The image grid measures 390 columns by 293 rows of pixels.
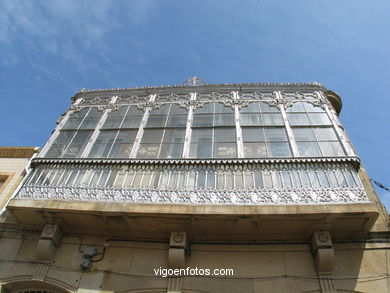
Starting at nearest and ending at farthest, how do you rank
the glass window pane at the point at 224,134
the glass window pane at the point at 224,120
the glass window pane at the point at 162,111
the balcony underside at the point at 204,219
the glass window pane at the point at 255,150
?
the balcony underside at the point at 204,219
the glass window pane at the point at 255,150
the glass window pane at the point at 224,134
the glass window pane at the point at 224,120
the glass window pane at the point at 162,111

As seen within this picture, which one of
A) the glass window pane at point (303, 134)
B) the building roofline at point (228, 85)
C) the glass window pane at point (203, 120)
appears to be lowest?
the glass window pane at point (303, 134)

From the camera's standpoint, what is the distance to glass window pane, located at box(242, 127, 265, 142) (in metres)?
8.07

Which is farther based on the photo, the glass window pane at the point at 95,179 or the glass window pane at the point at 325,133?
the glass window pane at the point at 325,133

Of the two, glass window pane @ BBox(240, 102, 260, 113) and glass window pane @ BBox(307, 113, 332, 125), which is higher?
glass window pane @ BBox(240, 102, 260, 113)

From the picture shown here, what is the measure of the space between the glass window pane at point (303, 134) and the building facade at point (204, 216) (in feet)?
0.16

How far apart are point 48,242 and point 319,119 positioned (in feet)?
26.4

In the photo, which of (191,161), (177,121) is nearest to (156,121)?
(177,121)

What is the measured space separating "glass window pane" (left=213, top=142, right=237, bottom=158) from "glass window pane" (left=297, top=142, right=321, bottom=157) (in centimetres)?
173

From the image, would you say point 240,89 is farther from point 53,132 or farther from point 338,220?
point 53,132

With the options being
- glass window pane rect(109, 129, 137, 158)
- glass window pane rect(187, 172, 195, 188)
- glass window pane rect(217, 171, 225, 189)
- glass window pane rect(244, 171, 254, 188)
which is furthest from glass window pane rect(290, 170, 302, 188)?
glass window pane rect(109, 129, 137, 158)

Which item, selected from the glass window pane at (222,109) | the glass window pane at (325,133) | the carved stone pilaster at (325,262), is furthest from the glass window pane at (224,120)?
the carved stone pilaster at (325,262)

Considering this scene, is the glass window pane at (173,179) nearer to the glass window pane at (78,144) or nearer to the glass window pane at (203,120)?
the glass window pane at (203,120)

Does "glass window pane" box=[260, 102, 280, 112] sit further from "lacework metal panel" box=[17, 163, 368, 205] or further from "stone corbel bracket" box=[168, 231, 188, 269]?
"stone corbel bracket" box=[168, 231, 188, 269]

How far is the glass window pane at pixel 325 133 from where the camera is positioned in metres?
7.89
